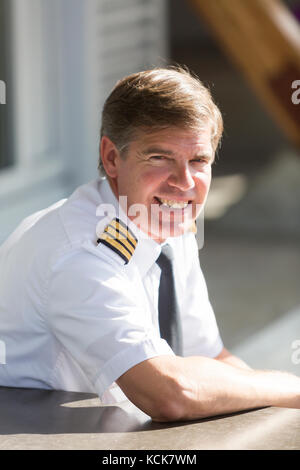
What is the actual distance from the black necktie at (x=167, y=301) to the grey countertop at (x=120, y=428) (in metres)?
0.28

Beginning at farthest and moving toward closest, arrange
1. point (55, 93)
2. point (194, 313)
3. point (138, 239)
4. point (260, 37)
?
point (260, 37) → point (55, 93) → point (194, 313) → point (138, 239)

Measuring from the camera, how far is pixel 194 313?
2.06m

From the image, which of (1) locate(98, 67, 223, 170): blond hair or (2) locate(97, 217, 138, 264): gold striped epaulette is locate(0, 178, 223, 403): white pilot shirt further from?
(1) locate(98, 67, 223, 170): blond hair

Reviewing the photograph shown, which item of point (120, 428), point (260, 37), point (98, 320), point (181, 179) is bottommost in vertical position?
point (120, 428)

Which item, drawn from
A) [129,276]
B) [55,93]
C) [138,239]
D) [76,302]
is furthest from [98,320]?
[55,93]

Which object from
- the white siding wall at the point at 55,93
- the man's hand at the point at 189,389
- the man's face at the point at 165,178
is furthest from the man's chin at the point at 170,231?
the white siding wall at the point at 55,93

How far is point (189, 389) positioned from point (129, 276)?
31cm

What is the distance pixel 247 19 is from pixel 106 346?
11.8 feet

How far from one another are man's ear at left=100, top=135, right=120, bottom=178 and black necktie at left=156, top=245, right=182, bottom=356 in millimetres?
210

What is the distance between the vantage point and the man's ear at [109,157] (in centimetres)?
184

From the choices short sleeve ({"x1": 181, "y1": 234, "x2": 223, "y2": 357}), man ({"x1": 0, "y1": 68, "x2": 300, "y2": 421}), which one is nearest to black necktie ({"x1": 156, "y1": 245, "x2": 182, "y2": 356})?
man ({"x1": 0, "y1": 68, "x2": 300, "y2": 421})

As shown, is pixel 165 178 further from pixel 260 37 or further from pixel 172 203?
pixel 260 37

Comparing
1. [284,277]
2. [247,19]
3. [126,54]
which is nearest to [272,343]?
[284,277]
